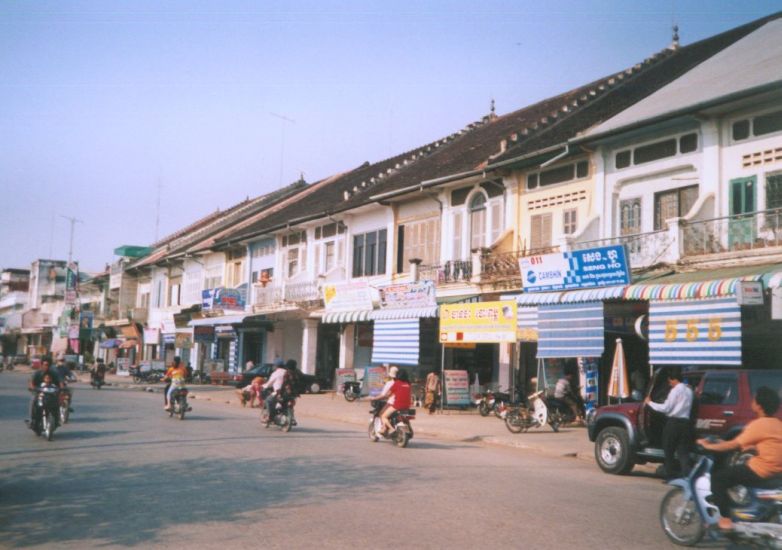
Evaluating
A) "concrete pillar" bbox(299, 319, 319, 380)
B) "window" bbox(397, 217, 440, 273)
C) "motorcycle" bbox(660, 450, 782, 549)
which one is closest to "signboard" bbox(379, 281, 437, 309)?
"window" bbox(397, 217, 440, 273)

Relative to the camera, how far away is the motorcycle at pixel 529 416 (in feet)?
59.8

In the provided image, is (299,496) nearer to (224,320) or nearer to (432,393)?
(432,393)

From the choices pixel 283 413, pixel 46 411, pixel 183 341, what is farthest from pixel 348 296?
pixel 183 341

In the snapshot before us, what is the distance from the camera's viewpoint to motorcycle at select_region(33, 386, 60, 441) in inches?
539

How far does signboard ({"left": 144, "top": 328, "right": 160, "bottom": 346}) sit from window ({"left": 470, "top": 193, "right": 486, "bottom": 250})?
1269 inches

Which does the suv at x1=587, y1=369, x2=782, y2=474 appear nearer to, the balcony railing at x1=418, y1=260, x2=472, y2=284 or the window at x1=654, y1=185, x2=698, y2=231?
the window at x1=654, y1=185, x2=698, y2=231

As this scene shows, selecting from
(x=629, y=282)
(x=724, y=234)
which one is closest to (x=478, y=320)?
(x=629, y=282)

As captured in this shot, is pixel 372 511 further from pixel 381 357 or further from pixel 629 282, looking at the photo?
pixel 381 357

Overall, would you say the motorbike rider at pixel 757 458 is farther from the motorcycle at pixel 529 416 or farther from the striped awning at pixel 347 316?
the striped awning at pixel 347 316

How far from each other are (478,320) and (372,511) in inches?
557

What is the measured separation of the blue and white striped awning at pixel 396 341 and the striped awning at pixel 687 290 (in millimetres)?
9306

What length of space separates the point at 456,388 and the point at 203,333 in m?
21.5

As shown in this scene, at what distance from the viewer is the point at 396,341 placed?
25.8 m

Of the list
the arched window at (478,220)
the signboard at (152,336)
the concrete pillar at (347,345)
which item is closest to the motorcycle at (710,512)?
the arched window at (478,220)
